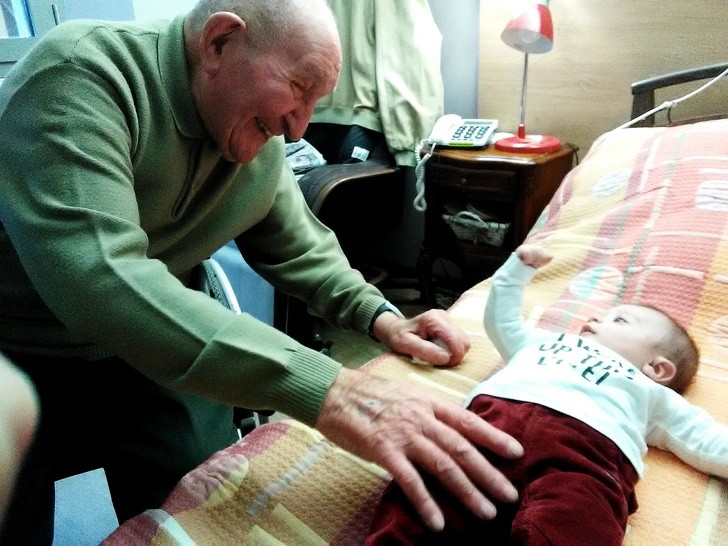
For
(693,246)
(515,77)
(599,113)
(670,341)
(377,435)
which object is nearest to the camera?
(377,435)

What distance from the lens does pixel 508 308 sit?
102 cm

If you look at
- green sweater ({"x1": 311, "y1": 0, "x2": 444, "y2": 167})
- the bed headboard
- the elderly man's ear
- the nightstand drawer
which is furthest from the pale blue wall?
the bed headboard

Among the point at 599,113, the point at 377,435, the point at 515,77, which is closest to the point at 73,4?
the point at 515,77

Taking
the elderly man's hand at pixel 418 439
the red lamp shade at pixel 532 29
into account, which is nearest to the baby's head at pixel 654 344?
the elderly man's hand at pixel 418 439

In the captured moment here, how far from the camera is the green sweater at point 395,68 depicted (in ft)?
7.86

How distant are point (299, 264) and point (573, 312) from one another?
550mm

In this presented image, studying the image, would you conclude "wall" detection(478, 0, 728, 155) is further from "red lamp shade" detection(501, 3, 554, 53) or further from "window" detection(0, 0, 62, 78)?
"window" detection(0, 0, 62, 78)

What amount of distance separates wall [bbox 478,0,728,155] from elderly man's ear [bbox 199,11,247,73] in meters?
1.68

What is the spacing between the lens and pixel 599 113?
2.25m

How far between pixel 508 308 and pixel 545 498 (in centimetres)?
38

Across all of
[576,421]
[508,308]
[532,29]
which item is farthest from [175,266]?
[532,29]

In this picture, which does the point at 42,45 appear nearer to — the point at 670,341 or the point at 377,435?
the point at 377,435

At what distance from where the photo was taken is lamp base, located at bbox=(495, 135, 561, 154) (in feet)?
6.83

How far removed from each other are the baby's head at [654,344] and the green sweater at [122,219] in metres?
0.51
